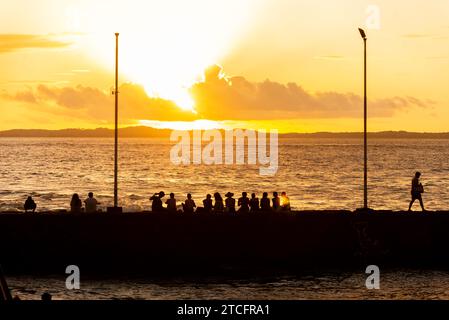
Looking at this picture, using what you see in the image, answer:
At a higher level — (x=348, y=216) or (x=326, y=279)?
(x=348, y=216)

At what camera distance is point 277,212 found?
39.2m

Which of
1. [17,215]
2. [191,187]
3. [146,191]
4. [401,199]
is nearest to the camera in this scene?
[17,215]

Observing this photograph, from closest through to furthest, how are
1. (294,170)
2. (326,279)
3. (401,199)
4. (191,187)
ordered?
(326,279)
(401,199)
(191,187)
(294,170)

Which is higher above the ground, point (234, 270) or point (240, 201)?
point (240, 201)

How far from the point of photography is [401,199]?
9175cm
